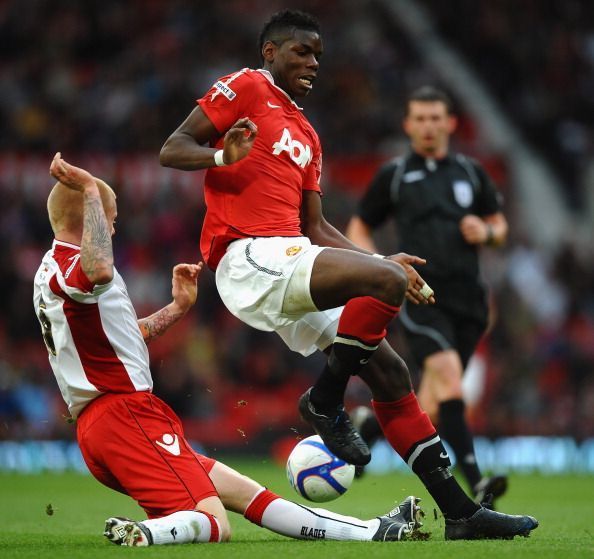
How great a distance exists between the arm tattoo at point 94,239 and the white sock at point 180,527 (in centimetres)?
105

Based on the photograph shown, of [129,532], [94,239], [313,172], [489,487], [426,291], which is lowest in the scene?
[489,487]

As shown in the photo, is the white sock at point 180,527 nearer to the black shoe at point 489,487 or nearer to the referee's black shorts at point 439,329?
the black shoe at point 489,487

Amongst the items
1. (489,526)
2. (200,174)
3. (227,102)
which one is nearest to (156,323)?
(227,102)

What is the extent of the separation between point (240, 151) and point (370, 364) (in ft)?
3.81

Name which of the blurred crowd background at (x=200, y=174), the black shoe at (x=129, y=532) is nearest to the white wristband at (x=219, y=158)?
the black shoe at (x=129, y=532)

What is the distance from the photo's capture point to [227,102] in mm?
5258

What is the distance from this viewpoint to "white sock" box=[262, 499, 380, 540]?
208 inches

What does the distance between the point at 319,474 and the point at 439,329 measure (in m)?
2.35

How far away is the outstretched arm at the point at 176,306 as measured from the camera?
18.7ft

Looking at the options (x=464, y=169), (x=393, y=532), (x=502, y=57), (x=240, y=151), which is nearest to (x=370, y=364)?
(x=393, y=532)

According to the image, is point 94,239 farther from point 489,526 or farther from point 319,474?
point 489,526

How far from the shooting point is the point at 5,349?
551 inches

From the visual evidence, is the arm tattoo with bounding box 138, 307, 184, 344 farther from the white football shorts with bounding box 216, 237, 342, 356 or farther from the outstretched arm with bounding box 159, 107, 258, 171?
the outstretched arm with bounding box 159, 107, 258, 171

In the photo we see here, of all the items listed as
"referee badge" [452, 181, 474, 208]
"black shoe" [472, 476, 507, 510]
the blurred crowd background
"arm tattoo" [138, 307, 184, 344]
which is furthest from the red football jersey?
the blurred crowd background
